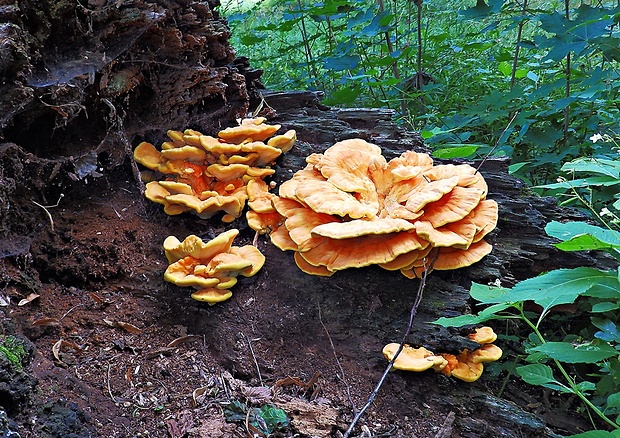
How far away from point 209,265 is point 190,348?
51 centimetres

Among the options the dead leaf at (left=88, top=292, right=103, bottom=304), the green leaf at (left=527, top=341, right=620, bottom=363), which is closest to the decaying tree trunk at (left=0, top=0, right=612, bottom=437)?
the dead leaf at (left=88, top=292, right=103, bottom=304)

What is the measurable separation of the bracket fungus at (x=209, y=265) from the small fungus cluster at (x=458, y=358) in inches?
39.3

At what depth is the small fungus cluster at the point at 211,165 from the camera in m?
3.33

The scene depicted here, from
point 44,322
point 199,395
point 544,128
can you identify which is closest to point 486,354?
point 199,395

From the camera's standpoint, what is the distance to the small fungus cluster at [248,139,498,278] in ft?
8.81

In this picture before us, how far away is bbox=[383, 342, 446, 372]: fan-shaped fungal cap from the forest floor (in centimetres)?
14

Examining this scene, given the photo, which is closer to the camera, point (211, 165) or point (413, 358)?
point (413, 358)

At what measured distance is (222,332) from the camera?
2975 millimetres

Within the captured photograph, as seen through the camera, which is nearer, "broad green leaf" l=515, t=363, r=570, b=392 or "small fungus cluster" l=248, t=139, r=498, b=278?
"broad green leaf" l=515, t=363, r=570, b=392

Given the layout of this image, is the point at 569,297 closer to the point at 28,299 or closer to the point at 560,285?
the point at 560,285

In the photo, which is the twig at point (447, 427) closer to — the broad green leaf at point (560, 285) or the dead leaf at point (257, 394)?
the dead leaf at point (257, 394)

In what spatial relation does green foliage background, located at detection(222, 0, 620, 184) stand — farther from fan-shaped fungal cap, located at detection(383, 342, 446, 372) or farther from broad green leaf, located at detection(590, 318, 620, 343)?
fan-shaped fungal cap, located at detection(383, 342, 446, 372)

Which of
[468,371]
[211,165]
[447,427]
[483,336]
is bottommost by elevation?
[447,427]

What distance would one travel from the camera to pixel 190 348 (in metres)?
2.92
